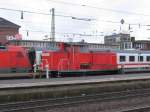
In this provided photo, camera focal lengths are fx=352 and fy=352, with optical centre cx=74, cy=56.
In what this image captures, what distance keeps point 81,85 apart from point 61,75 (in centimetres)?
906

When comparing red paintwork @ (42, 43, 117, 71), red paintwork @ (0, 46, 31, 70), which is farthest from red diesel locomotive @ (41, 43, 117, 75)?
red paintwork @ (0, 46, 31, 70)

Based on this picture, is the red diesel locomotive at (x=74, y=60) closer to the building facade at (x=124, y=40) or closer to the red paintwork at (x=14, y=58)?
the red paintwork at (x=14, y=58)

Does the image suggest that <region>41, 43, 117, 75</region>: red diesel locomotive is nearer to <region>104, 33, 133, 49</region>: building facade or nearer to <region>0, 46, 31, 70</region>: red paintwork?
<region>0, 46, 31, 70</region>: red paintwork

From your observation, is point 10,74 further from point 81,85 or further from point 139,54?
point 139,54

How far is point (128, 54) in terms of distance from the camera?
3941cm

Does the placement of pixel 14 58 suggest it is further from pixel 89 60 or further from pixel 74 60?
pixel 89 60

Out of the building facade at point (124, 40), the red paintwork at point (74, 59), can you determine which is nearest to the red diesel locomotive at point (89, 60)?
the red paintwork at point (74, 59)

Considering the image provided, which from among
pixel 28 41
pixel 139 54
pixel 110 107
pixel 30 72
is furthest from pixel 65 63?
pixel 28 41

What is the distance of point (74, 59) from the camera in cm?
3262

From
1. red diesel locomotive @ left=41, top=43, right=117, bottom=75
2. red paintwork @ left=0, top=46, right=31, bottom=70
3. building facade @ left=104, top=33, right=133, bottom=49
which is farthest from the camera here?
building facade @ left=104, top=33, right=133, bottom=49

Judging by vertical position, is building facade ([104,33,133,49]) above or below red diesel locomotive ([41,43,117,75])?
above

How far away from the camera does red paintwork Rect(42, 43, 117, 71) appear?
1239 inches

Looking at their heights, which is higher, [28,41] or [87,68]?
[28,41]

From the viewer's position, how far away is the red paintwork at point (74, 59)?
3147cm
